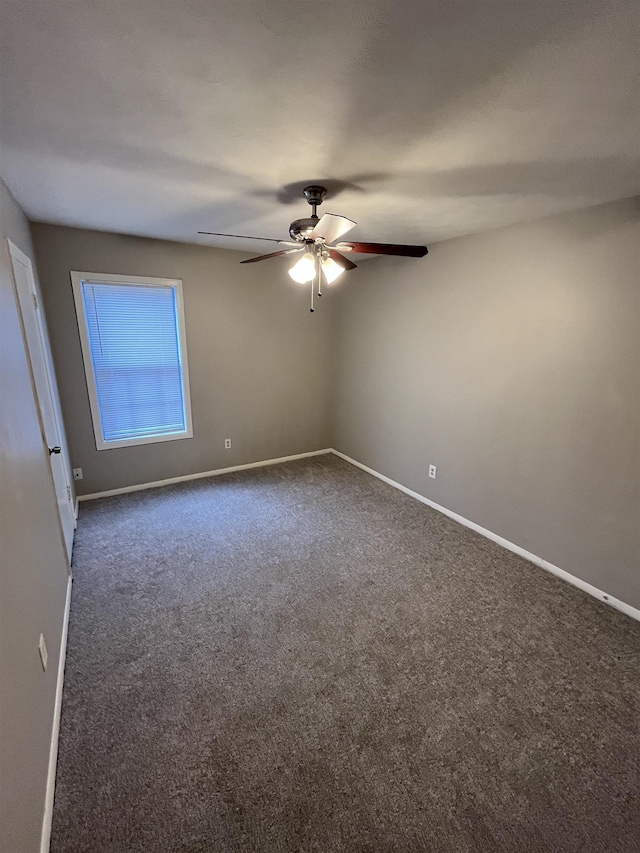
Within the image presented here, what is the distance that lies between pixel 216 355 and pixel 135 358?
767 millimetres

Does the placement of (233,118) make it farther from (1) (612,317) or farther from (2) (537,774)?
(2) (537,774)

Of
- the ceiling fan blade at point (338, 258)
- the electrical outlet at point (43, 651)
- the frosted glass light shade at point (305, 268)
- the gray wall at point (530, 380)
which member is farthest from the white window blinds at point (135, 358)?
the electrical outlet at point (43, 651)

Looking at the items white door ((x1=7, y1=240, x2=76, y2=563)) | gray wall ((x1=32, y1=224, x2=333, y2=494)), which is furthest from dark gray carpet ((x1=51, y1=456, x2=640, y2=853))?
gray wall ((x1=32, y1=224, x2=333, y2=494))

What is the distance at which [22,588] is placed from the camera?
136cm

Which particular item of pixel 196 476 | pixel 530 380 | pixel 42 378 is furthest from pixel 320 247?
pixel 196 476

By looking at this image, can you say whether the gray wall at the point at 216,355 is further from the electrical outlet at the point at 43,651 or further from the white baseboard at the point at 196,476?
the electrical outlet at the point at 43,651

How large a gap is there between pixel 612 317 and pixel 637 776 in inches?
85.7

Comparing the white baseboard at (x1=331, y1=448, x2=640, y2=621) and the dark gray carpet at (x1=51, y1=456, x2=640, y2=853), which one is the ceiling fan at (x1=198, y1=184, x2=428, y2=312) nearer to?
→ the dark gray carpet at (x1=51, y1=456, x2=640, y2=853)

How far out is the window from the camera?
326cm

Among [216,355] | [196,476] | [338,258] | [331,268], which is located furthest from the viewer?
[196,476]

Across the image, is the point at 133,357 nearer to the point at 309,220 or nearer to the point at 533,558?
the point at 309,220

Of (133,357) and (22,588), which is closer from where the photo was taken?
(22,588)

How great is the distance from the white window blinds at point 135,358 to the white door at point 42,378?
53cm

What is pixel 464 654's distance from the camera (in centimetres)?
197
